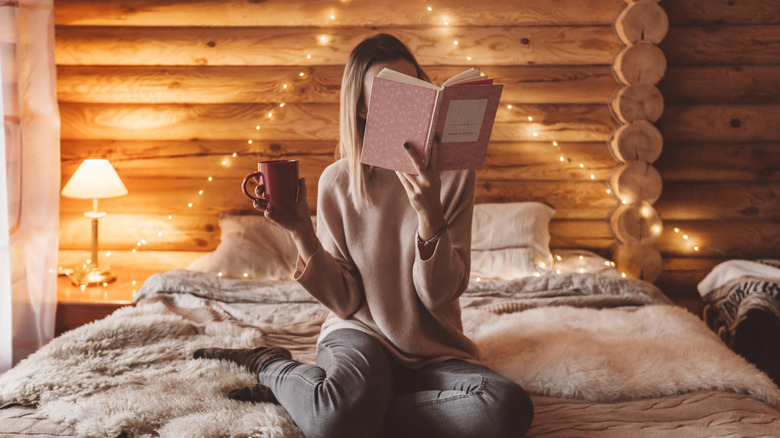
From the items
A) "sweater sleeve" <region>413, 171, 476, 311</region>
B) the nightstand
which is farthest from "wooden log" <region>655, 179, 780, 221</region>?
the nightstand

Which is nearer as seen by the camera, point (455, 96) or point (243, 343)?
point (455, 96)

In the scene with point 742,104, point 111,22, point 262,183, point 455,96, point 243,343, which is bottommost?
point 243,343

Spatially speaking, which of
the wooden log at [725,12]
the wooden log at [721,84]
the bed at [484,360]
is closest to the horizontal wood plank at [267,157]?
the wooden log at [721,84]

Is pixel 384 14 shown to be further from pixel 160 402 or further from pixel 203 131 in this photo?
pixel 160 402

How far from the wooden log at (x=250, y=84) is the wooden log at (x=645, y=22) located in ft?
0.87

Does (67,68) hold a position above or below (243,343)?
above

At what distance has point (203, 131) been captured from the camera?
2.84m

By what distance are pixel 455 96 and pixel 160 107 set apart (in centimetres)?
211

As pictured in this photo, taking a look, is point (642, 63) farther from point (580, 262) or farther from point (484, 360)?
point (484, 360)

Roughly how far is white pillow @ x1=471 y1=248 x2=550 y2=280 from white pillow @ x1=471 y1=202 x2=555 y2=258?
4cm

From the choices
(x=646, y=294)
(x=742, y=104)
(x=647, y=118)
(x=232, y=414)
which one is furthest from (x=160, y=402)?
(x=742, y=104)

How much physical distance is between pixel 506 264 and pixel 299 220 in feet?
4.71

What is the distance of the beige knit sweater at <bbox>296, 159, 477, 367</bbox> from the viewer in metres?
1.31

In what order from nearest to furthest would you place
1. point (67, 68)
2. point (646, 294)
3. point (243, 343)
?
point (243, 343)
point (646, 294)
point (67, 68)
